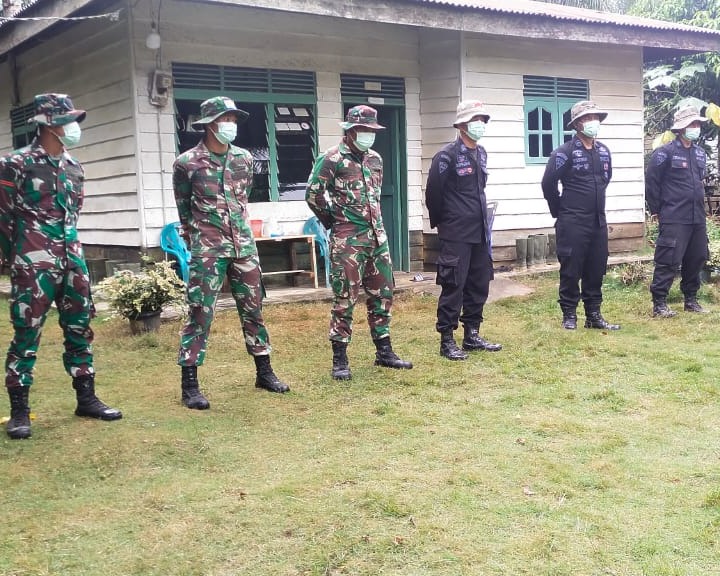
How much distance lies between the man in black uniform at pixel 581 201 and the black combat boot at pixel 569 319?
0.5 inches

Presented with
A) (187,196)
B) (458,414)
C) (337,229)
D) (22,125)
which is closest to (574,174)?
(337,229)

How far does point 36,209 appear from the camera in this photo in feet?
13.2

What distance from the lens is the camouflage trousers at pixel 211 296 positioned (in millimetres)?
4559

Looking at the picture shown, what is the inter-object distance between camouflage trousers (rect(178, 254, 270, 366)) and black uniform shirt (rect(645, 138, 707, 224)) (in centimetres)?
394

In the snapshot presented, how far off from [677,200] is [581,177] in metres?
1.08

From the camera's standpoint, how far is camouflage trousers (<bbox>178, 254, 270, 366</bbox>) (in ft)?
15.0

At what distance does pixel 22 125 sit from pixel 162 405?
284 inches

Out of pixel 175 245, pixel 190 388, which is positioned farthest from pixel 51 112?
pixel 175 245

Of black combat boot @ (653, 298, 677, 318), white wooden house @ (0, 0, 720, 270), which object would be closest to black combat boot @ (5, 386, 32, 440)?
white wooden house @ (0, 0, 720, 270)

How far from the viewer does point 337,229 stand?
17.1ft

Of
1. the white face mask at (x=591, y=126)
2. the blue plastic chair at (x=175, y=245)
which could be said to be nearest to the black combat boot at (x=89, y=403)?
the blue plastic chair at (x=175, y=245)

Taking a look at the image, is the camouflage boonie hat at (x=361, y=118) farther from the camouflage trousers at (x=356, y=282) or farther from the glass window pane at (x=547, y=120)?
the glass window pane at (x=547, y=120)

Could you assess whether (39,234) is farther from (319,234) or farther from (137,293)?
(319,234)

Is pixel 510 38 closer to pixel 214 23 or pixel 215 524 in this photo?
pixel 214 23
